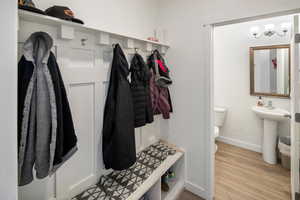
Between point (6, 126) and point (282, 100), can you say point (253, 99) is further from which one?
point (6, 126)

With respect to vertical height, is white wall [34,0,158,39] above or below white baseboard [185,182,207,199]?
above

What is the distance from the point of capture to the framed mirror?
2.51 meters

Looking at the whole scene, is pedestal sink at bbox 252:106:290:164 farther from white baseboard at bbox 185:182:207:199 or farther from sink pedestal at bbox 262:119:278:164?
white baseboard at bbox 185:182:207:199

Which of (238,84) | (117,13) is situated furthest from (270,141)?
(117,13)

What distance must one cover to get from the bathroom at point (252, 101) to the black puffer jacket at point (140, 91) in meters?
1.37

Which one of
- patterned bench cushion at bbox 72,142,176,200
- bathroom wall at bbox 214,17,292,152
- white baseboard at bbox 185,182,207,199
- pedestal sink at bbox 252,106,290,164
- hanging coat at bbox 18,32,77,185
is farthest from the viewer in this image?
bathroom wall at bbox 214,17,292,152

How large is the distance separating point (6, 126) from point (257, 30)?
3.44 meters

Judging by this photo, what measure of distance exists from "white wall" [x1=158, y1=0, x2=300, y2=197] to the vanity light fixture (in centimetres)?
160

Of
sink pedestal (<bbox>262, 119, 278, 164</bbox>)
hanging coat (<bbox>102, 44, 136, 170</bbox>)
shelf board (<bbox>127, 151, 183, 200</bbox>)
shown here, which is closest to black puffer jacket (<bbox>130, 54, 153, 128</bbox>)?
hanging coat (<bbox>102, 44, 136, 170</bbox>)

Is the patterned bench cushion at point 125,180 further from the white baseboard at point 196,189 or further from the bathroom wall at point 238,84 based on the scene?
the bathroom wall at point 238,84

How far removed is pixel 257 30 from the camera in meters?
2.67

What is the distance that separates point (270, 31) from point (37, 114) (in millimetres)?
3382

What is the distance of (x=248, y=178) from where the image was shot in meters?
2.10

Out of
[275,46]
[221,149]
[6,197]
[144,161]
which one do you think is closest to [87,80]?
[6,197]
